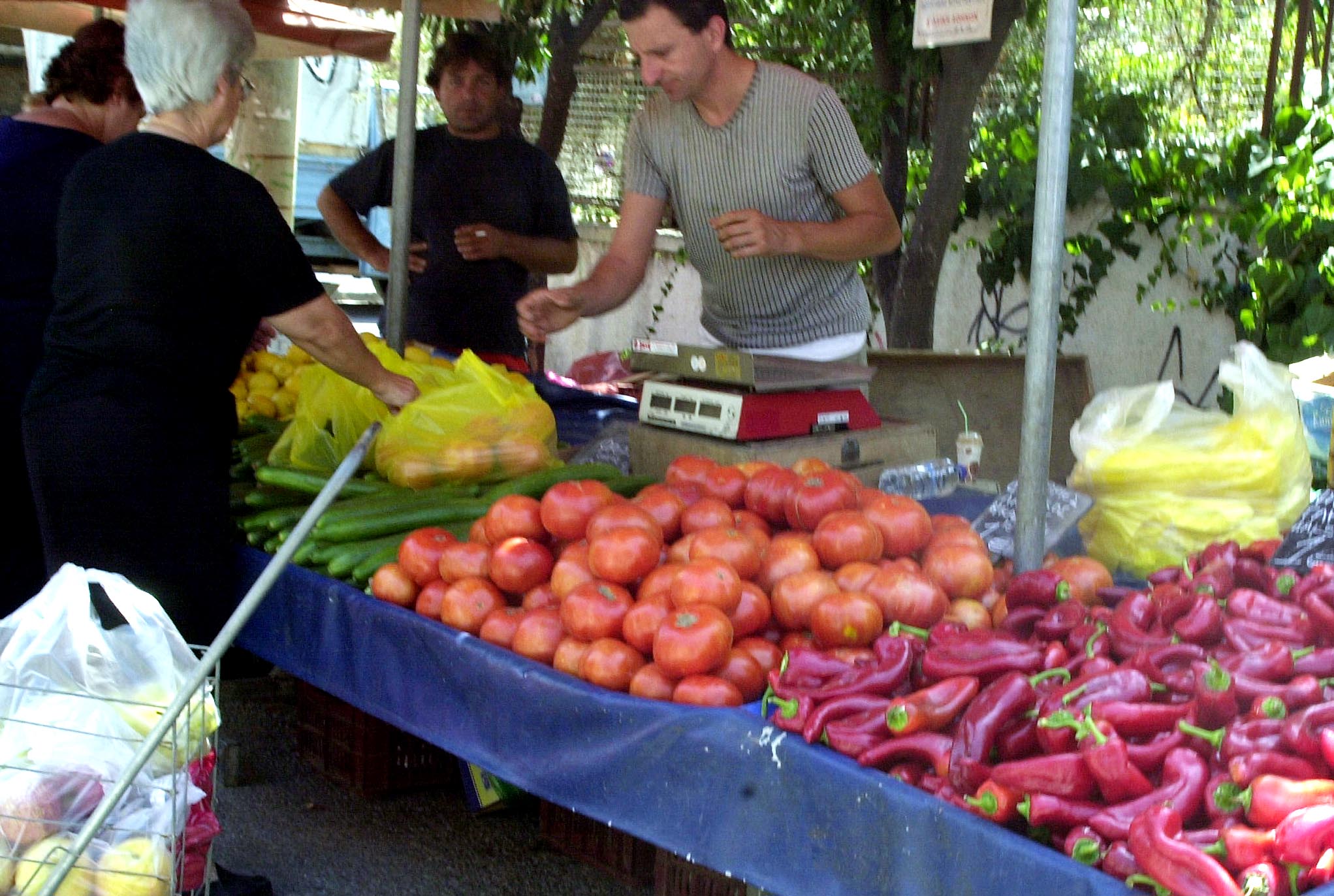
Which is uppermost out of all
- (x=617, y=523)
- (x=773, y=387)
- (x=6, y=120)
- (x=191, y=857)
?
(x=6, y=120)

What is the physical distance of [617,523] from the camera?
2602 mm

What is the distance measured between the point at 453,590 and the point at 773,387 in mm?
1072

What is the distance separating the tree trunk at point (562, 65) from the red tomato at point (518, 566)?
428cm

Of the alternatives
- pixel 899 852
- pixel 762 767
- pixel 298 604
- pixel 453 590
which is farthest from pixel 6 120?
pixel 899 852

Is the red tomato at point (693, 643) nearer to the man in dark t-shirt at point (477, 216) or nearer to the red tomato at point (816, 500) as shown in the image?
the red tomato at point (816, 500)

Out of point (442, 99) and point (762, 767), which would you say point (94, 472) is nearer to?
point (762, 767)

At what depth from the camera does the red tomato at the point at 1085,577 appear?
8.26 feet

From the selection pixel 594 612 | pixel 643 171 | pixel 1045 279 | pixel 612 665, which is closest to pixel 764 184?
pixel 643 171

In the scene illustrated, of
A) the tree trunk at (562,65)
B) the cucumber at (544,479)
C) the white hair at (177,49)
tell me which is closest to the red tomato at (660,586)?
the cucumber at (544,479)

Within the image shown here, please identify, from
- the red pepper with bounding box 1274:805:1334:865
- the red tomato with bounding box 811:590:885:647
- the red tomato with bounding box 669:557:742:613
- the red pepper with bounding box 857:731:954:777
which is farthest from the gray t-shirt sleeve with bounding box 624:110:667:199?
the red pepper with bounding box 1274:805:1334:865

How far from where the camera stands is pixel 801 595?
2.42m

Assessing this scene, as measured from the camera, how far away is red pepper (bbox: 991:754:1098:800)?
177 cm

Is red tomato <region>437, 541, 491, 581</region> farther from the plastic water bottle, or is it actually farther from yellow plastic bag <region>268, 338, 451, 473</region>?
the plastic water bottle

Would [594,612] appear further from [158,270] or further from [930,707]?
[158,270]
